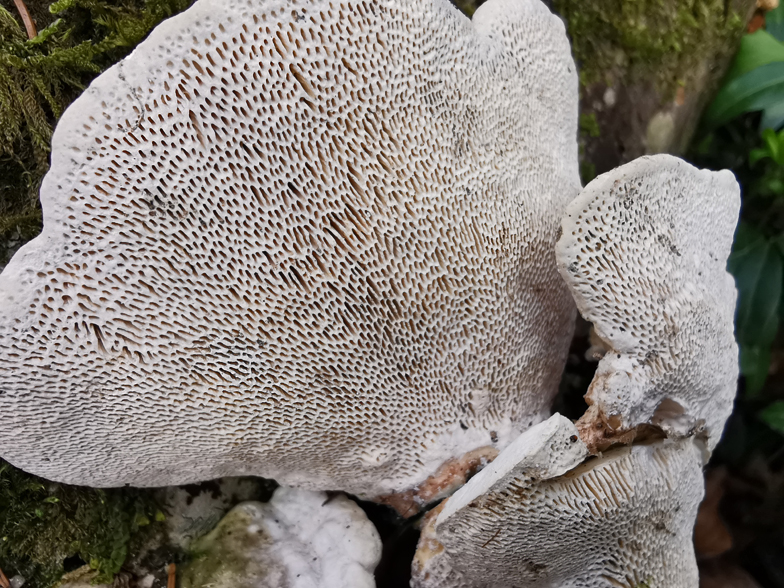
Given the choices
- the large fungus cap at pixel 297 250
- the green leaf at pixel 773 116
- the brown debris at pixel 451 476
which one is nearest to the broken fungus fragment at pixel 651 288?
the large fungus cap at pixel 297 250

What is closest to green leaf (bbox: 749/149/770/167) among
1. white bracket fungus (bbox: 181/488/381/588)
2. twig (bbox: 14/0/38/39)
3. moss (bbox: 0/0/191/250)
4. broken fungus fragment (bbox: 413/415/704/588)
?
Result: broken fungus fragment (bbox: 413/415/704/588)

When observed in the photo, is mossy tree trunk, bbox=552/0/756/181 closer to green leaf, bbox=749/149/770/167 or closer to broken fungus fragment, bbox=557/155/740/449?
green leaf, bbox=749/149/770/167

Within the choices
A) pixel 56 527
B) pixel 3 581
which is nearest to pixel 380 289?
pixel 56 527

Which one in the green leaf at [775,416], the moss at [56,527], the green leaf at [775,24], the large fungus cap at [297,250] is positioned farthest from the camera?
the green leaf at [775,416]

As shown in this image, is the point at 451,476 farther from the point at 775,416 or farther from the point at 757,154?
the point at 757,154

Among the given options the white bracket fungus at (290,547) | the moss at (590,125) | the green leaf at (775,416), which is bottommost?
the green leaf at (775,416)

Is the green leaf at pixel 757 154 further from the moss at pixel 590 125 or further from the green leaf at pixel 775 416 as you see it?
the green leaf at pixel 775 416

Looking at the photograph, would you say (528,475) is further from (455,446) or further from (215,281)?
(215,281)
